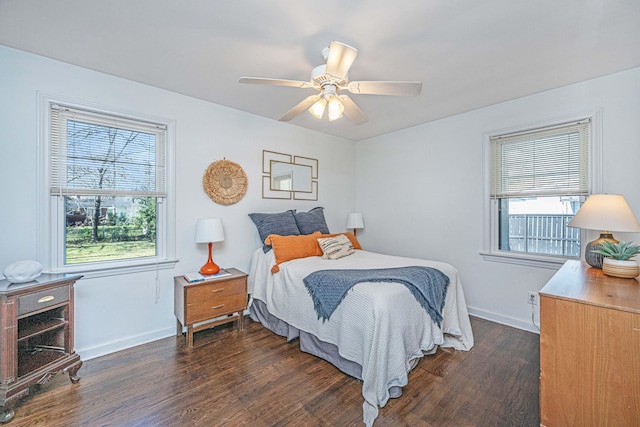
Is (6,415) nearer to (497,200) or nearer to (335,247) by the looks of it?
(335,247)

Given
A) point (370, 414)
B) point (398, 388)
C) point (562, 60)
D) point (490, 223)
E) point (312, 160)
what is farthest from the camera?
point (312, 160)

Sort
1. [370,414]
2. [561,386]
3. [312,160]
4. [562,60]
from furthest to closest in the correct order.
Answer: [312,160] → [562,60] → [370,414] → [561,386]

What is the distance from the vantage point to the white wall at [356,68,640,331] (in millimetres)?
2402

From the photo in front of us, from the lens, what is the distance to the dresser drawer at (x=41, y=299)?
172cm

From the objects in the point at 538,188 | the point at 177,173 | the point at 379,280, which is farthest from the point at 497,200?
the point at 177,173

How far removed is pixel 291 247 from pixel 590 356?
2326 mm

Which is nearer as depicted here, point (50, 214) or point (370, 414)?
point (370, 414)

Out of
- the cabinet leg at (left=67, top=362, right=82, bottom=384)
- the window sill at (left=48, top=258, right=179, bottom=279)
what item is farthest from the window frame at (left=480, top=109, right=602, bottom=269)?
the cabinet leg at (left=67, top=362, right=82, bottom=384)

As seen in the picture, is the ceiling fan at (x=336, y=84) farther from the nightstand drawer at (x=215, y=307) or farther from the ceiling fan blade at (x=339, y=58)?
the nightstand drawer at (x=215, y=307)

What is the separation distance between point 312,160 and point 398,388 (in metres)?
3.03

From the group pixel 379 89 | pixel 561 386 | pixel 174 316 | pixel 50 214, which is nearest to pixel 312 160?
pixel 379 89

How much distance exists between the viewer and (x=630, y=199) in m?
2.35

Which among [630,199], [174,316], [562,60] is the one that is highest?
[562,60]

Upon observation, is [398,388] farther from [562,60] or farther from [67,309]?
[562,60]
